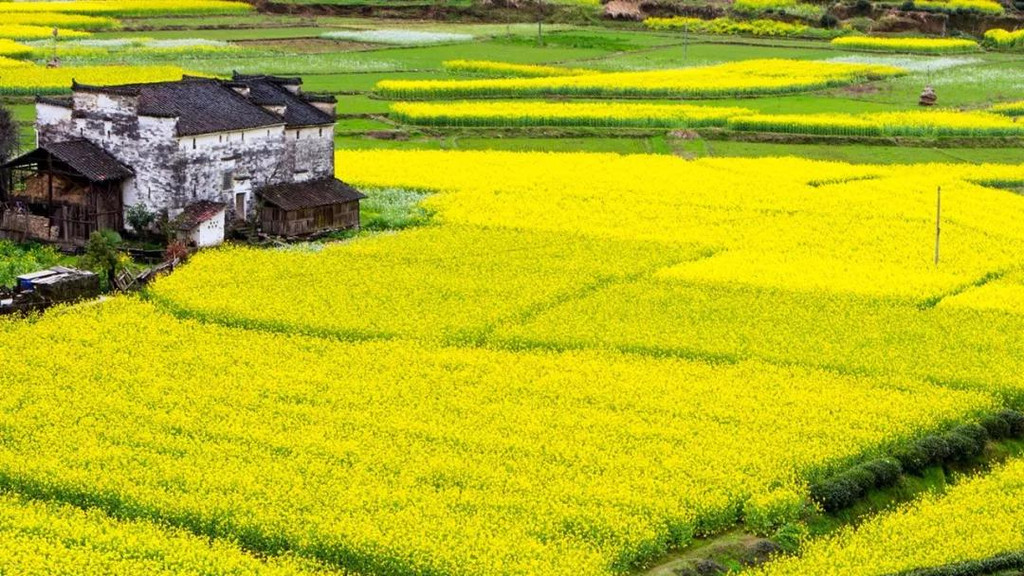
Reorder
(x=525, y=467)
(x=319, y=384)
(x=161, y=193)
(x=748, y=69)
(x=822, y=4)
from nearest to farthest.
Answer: (x=525, y=467) → (x=319, y=384) → (x=161, y=193) → (x=748, y=69) → (x=822, y=4)

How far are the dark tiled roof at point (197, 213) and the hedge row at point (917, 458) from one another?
20690 mm

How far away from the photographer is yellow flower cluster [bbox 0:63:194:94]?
6350cm

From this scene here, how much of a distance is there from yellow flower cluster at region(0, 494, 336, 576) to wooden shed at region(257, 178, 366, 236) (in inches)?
817

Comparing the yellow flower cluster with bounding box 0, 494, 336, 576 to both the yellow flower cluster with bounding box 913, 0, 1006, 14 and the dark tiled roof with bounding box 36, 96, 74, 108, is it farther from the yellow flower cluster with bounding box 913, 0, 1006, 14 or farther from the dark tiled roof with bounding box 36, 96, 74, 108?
the yellow flower cluster with bounding box 913, 0, 1006, 14

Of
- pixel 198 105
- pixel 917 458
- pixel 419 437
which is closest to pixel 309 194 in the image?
pixel 198 105

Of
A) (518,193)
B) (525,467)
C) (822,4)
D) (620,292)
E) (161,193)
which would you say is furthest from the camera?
(822,4)

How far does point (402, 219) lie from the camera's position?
151 ft

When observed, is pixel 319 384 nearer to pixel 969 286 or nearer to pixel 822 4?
pixel 969 286

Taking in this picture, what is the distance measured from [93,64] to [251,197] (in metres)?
32.5

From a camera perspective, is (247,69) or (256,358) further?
(247,69)

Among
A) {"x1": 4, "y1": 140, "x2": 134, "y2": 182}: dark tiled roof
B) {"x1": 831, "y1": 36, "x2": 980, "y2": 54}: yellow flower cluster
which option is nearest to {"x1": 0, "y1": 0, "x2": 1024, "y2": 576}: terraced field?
{"x1": 4, "y1": 140, "x2": 134, "y2": 182}: dark tiled roof

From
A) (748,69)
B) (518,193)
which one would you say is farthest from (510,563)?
(748,69)

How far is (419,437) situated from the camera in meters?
27.5

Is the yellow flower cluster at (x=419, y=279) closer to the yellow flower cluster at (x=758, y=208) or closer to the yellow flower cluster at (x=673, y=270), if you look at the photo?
the yellow flower cluster at (x=673, y=270)
